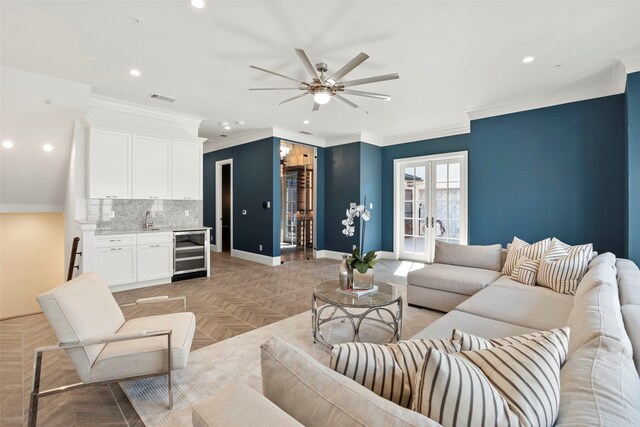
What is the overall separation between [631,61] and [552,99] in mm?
1084

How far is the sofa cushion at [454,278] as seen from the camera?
10.9 feet

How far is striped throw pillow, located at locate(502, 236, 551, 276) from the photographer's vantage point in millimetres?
3366

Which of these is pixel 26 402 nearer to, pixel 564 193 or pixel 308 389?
pixel 308 389

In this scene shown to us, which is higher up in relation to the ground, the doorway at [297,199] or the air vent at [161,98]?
the air vent at [161,98]

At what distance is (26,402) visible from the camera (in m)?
1.98

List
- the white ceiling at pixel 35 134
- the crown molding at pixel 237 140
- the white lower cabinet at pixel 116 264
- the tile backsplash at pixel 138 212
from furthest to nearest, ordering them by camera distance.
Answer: the crown molding at pixel 237 140, the tile backsplash at pixel 138 212, the white lower cabinet at pixel 116 264, the white ceiling at pixel 35 134

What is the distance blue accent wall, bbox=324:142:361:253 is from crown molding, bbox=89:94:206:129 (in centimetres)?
315

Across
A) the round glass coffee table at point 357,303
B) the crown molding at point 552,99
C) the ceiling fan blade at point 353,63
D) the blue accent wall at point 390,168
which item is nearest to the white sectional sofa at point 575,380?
the round glass coffee table at point 357,303

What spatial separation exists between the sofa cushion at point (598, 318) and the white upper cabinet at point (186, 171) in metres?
5.55

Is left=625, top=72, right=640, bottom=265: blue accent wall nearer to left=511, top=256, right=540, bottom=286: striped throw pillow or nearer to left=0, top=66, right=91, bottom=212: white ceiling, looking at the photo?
left=511, top=256, right=540, bottom=286: striped throw pillow

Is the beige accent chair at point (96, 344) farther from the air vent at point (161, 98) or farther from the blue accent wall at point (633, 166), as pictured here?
the blue accent wall at point (633, 166)

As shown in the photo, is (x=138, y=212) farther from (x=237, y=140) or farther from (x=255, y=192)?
(x=237, y=140)

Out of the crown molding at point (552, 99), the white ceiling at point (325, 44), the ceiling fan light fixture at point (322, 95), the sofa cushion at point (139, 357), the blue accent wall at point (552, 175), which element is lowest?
the sofa cushion at point (139, 357)

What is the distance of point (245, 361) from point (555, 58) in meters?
4.53
